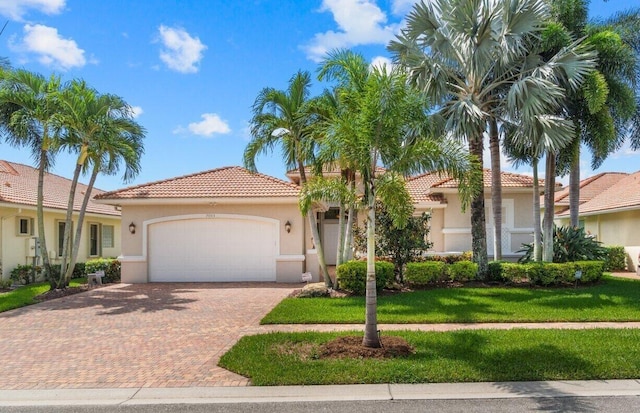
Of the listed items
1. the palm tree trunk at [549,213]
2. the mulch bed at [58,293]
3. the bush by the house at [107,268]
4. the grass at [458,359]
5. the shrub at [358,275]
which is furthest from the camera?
the bush by the house at [107,268]

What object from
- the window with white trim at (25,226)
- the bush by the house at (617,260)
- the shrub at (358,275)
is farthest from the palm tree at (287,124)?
the bush by the house at (617,260)

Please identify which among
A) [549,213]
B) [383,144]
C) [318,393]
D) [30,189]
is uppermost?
[30,189]

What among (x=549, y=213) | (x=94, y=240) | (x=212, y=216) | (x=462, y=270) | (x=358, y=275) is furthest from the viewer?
(x=94, y=240)

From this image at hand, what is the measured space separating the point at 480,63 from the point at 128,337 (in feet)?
38.8

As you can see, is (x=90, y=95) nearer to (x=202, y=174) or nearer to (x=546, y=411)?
(x=202, y=174)

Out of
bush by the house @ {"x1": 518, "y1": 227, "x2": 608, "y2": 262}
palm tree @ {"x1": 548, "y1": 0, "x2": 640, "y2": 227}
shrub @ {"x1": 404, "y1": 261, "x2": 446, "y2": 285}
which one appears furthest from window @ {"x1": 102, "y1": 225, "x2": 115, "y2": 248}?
palm tree @ {"x1": 548, "y1": 0, "x2": 640, "y2": 227}

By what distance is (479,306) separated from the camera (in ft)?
36.1

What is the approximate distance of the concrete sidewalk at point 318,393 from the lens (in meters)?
5.53

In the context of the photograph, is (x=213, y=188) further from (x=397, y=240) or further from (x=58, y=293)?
(x=397, y=240)

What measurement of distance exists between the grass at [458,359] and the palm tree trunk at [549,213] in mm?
6903

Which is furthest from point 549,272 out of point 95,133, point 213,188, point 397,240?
point 95,133

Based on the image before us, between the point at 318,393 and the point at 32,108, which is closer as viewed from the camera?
the point at 318,393

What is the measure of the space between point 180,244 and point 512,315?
467 inches

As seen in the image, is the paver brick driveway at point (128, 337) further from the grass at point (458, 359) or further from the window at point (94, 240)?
the window at point (94, 240)
